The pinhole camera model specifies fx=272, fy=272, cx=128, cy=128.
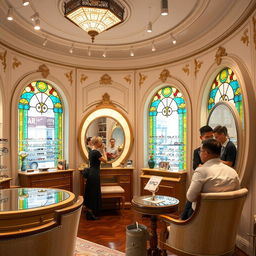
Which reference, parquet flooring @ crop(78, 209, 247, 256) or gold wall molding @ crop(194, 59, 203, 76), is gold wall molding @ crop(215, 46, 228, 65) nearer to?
gold wall molding @ crop(194, 59, 203, 76)

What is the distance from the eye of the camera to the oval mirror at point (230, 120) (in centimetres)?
388

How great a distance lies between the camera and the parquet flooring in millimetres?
4086

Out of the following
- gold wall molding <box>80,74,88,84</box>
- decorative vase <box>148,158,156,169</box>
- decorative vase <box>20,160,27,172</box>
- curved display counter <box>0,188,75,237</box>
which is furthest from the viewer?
gold wall molding <box>80,74,88,84</box>

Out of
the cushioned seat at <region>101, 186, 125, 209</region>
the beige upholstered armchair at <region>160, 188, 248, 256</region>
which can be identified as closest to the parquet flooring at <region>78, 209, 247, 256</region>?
the cushioned seat at <region>101, 186, 125, 209</region>

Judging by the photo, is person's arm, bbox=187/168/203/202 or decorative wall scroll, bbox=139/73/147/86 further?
decorative wall scroll, bbox=139/73/147/86

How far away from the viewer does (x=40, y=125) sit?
20.0ft

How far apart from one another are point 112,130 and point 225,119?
10.2ft

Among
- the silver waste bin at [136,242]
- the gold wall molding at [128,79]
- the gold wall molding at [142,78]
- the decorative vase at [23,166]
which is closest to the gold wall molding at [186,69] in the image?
the gold wall molding at [142,78]

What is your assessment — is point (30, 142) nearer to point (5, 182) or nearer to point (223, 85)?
point (5, 182)

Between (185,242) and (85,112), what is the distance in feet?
14.4

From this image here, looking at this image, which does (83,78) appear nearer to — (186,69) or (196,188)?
(186,69)

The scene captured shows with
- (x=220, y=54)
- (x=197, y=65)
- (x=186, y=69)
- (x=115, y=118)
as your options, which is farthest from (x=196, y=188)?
(x=115, y=118)

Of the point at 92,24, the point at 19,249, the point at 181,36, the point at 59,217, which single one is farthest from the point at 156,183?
the point at 181,36

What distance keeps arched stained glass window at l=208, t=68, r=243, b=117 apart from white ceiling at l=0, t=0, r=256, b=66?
0.64 meters
